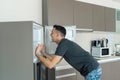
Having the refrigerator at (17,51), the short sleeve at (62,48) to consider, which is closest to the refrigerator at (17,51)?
the refrigerator at (17,51)

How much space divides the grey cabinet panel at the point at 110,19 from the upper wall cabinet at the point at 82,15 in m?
0.67

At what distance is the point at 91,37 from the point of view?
5020 mm

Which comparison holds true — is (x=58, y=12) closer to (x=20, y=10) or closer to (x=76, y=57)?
(x=20, y=10)

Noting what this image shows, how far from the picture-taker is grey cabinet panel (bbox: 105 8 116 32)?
16.4 feet

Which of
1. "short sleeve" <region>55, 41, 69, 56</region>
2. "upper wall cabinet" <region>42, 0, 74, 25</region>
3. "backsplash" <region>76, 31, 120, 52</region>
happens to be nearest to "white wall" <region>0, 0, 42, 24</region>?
"upper wall cabinet" <region>42, 0, 74, 25</region>

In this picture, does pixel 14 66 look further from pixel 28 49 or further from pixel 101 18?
pixel 101 18

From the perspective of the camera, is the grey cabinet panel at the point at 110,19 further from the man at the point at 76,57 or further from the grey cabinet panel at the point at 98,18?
the man at the point at 76,57

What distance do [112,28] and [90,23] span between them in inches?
36.5

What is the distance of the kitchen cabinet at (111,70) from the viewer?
4.45 metres

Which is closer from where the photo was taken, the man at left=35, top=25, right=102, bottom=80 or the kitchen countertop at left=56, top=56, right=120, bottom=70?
the man at left=35, top=25, right=102, bottom=80

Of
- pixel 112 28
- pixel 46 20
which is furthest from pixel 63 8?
pixel 112 28

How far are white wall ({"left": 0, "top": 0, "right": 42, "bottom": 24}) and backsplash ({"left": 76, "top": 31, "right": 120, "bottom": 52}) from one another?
1.30 m

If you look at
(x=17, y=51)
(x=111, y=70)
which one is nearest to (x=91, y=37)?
(x=111, y=70)

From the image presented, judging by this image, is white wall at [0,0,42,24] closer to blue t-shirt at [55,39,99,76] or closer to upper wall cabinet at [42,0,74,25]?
upper wall cabinet at [42,0,74,25]
